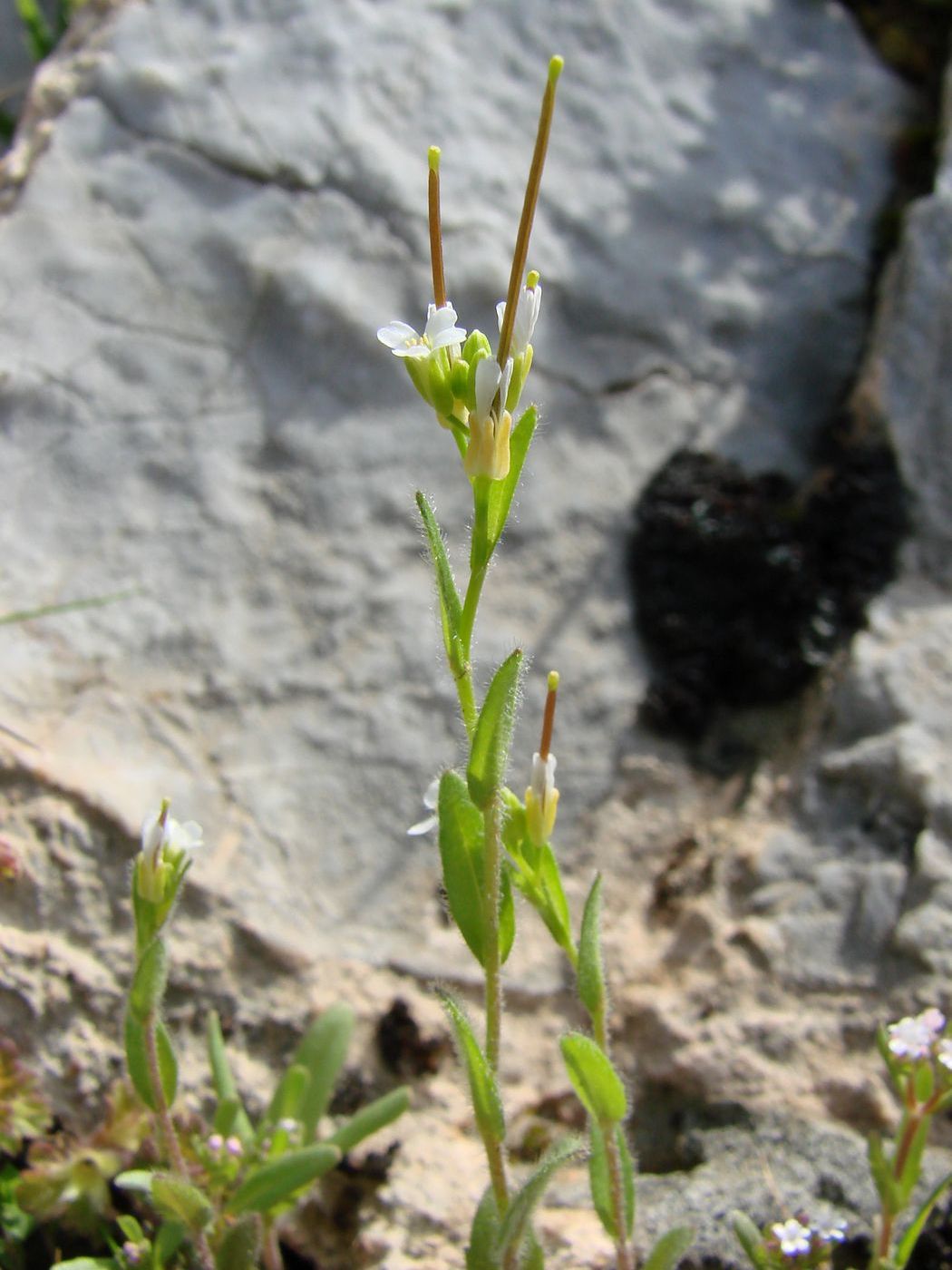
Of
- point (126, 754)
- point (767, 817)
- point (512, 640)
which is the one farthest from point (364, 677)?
point (767, 817)

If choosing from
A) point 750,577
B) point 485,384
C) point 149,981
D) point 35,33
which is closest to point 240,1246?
point 149,981

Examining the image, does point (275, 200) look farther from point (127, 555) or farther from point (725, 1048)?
point (725, 1048)

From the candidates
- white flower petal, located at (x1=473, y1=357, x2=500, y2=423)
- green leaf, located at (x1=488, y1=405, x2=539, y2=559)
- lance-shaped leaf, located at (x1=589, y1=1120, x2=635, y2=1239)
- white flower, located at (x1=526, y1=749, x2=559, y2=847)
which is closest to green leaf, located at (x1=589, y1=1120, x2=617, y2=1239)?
lance-shaped leaf, located at (x1=589, y1=1120, x2=635, y2=1239)

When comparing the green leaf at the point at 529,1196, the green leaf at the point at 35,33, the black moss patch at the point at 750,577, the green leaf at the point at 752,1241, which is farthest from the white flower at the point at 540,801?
the green leaf at the point at 35,33

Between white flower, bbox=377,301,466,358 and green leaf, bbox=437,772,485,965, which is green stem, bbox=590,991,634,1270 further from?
white flower, bbox=377,301,466,358

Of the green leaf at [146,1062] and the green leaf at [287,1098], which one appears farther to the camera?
the green leaf at [287,1098]

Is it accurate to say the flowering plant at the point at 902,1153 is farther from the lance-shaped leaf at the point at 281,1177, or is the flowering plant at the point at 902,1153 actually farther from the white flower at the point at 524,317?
the white flower at the point at 524,317
